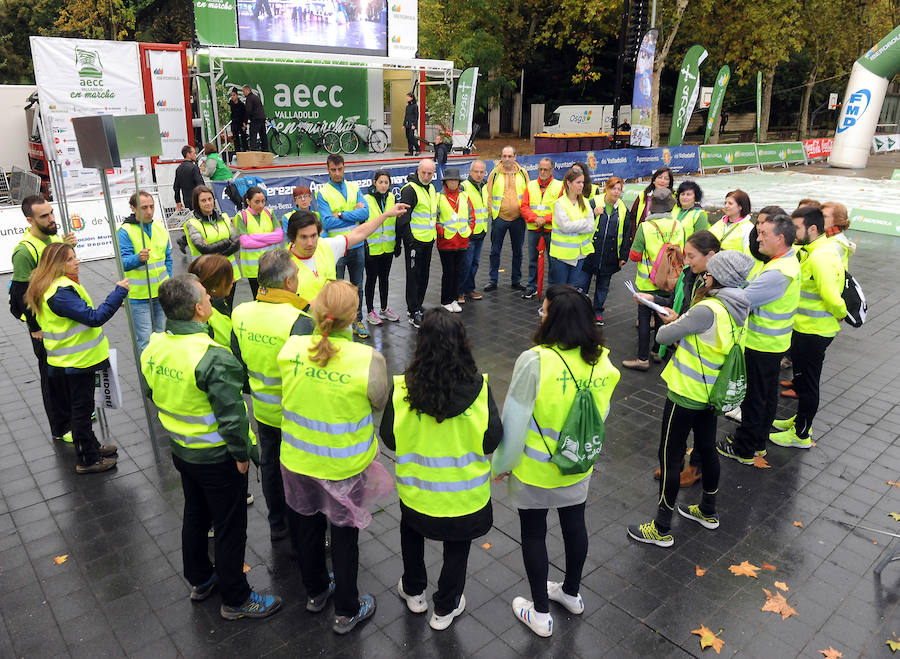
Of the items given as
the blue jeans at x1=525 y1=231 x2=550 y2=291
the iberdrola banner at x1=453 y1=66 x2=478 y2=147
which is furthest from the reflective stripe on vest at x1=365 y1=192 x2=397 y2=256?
the iberdrola banner at x1=453 y1=66 x2=478 y2=147

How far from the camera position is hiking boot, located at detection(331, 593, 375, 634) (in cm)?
328

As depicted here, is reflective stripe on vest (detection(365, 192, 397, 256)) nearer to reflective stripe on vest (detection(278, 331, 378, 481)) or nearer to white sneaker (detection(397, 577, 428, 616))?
reflective stripe on vest (detection(278, 331, 378, 481))

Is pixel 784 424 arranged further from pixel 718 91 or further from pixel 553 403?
pixel 718 91

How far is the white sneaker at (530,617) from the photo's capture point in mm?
3291

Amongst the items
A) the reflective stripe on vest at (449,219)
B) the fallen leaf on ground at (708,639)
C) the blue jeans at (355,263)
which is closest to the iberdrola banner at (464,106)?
the reflective stripe on vest at (449,219)

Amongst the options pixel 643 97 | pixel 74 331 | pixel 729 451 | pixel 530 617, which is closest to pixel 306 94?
pixel 643 97

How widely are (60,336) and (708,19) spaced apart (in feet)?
91.0

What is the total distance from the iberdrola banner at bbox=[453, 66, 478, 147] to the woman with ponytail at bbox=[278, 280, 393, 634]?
19117 millimetres

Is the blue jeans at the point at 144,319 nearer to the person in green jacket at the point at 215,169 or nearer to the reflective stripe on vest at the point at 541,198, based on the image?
the reflective stripe on vest at the point at 541,198

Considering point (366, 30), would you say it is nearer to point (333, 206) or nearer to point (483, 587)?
point (333, 206)

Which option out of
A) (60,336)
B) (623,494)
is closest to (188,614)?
(60,336)

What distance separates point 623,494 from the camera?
461 centimetres

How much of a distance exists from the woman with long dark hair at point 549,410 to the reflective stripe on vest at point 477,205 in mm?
5324

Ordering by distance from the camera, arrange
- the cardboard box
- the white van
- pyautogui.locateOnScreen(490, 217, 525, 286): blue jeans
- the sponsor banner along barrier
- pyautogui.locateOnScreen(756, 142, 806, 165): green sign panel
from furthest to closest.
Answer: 1. the white van
2. pyautogui.locateOnScreen(756, 142, 806, 165): green sign panel
3. the cardboard box
4. the sponsor banner along barrier
5. pyautogui.locateOnScreen(490, 217, 525, 286): blue jeans
